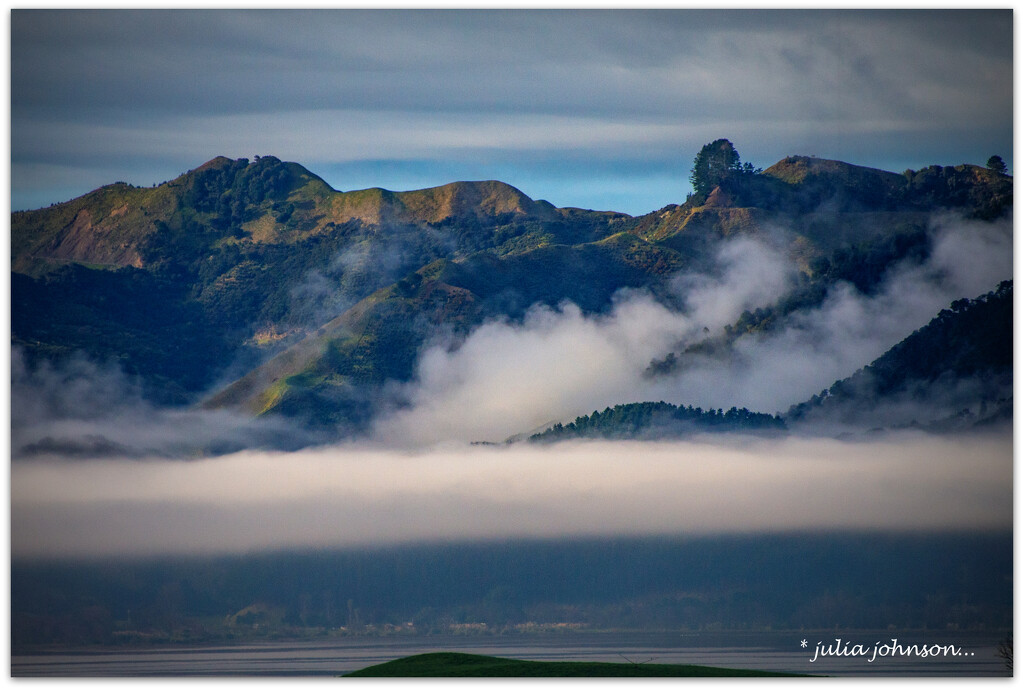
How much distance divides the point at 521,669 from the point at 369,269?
56.3 m

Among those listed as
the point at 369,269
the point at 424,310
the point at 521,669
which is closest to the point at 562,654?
the point at 521,669

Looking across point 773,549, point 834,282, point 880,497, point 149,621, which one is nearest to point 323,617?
point 149,621

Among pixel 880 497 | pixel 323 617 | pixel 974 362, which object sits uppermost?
pixel 974 362

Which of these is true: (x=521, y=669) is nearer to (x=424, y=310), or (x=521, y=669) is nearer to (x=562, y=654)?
(x=562, y=654)

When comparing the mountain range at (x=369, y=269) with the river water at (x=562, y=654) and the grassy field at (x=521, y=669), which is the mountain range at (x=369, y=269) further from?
the grassy field at (x=521, y=669)

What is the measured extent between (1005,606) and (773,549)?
18.5 meters

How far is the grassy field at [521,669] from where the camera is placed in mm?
46938

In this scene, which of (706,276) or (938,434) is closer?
(938,434)

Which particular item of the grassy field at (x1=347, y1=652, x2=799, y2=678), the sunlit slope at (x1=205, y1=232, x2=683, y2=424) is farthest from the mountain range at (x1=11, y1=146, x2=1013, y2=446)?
the grassy field at (x1=347, y1=652, x2=799, y2=678)

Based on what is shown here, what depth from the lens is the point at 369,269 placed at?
99.8 m

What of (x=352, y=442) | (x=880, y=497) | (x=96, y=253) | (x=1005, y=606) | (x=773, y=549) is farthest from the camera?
(x=96, y=253)

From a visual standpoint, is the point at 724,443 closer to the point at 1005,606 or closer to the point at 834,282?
the point at 834,282

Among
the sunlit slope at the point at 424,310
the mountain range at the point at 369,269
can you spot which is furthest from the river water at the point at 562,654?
the sunlit slope at the point at 424,310

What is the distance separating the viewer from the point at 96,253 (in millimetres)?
96812
